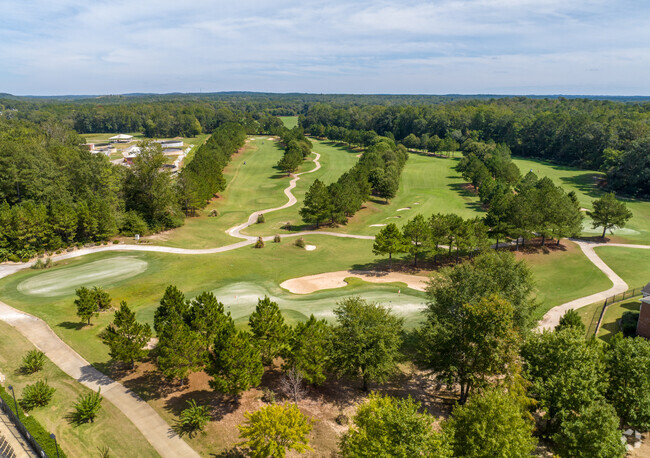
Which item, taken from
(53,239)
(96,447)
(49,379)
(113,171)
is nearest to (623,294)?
(96,447)

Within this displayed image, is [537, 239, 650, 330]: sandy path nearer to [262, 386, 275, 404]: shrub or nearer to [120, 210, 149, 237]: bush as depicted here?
[262, 386, 275, 404]: shrub

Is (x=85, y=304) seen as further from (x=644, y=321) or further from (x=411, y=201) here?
(x=411, y=201)

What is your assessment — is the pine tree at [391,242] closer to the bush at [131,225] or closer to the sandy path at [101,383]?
the sandy path at [101,383]

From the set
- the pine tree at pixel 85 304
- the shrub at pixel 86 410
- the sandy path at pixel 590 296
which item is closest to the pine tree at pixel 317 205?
the sandy path at pixel 590 296

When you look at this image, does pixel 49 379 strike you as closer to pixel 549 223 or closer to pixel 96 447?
pixel 96 447

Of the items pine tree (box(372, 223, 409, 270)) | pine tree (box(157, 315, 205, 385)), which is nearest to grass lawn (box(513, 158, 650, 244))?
pine tree (box(372, 223, 409, 270))
